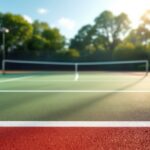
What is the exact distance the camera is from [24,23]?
4384 centimetres

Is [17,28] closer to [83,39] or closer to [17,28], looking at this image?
[17,28]

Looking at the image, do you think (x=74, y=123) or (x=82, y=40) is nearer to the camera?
(x=74, y=123)

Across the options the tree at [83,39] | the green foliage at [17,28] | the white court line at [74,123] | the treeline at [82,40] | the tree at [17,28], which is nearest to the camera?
the white court line at [74,123]

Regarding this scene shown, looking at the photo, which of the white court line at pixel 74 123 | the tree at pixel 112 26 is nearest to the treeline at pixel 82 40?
the tree at pixel 112 26

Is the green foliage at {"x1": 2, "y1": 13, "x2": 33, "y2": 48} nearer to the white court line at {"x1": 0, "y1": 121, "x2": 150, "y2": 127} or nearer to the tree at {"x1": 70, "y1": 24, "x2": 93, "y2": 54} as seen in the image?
the tree at {"x1": 70, "y1": 24, "x2": 93, "y2": 54}

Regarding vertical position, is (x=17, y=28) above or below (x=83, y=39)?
above

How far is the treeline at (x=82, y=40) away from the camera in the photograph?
1235 inches

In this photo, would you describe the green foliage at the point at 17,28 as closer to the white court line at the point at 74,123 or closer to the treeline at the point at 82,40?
the treeline at the point at 82,40

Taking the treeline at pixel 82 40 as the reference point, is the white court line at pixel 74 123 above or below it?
below

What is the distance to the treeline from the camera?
31359mm

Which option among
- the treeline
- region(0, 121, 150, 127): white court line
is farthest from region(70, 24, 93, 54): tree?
region(0, 121, 150, 127): white court line

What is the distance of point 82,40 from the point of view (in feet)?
173

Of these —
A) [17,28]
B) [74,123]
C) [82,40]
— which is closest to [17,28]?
[17,28]

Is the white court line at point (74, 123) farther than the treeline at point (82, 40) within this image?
No
